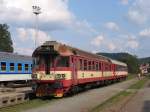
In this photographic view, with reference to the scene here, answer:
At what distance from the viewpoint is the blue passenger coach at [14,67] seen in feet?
121

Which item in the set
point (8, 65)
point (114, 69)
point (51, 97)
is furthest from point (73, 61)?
point (114, 69)

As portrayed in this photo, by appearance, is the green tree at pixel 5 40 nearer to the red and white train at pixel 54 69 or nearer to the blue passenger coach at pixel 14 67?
the blue passenger coach at pixel 14 67

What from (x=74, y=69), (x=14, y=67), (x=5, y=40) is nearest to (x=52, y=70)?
(x=74, y=69)

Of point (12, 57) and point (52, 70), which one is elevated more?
point (12, 57)

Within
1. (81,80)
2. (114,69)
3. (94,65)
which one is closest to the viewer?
(81,80)

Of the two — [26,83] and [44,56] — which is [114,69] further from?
[44,56]

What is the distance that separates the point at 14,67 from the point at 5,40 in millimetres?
84204

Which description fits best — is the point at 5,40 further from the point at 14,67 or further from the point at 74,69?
the point at 74,69

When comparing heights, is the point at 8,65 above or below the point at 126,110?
above

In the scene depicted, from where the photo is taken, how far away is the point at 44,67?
25922 mm

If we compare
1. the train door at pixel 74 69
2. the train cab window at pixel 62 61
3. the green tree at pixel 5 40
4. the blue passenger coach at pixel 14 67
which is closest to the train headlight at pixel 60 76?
the train cab window at pixel 62 61

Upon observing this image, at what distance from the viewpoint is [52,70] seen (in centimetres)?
2570

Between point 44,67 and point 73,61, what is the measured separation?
2.09 metres

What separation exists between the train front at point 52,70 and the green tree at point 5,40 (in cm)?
9194
